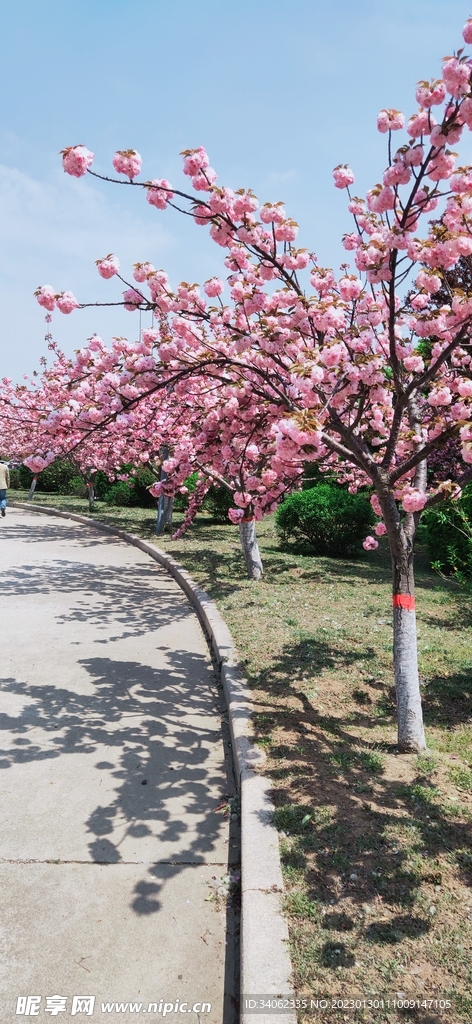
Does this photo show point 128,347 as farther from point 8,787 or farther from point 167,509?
point 167,509

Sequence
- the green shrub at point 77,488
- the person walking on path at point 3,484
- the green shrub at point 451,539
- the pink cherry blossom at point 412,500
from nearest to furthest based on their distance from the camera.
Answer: the pink cherry blossom at point 412,500 → the green shrub at point 451,539 → the person walking on path at point 3,484 → the green shrub at point 77,488

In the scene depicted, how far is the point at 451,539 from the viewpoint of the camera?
32.1 ft

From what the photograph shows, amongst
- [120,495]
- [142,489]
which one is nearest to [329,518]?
[142,489]

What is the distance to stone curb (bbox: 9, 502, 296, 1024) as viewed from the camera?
7.23 ft

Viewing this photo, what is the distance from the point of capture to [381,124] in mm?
3553

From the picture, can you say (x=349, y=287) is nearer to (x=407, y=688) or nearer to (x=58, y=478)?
(x=407, y=688)

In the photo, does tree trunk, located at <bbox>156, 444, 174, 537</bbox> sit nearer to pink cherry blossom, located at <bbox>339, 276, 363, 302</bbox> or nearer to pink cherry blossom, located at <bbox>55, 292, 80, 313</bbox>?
pink cherry blossom, located at <bbox>55, 292, 80, 313</bbox>

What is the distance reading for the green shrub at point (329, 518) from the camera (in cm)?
1189

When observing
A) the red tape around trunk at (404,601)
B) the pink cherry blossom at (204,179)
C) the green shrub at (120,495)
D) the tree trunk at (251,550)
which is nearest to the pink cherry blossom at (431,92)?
the pink cherry blossom at (204,179)

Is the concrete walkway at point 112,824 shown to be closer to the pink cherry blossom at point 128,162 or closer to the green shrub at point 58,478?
the pink cherry blossom at point 128,162

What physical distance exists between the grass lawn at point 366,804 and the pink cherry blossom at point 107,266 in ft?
10.8

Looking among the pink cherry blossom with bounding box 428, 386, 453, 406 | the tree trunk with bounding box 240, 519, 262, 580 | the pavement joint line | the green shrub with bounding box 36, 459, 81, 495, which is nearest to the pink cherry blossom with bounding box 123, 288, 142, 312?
the pink cherry blossom with bounding box 428, 386, 453, 406

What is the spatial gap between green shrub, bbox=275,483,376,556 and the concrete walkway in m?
5.44

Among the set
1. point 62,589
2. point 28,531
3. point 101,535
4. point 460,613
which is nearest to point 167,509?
point 101,535
